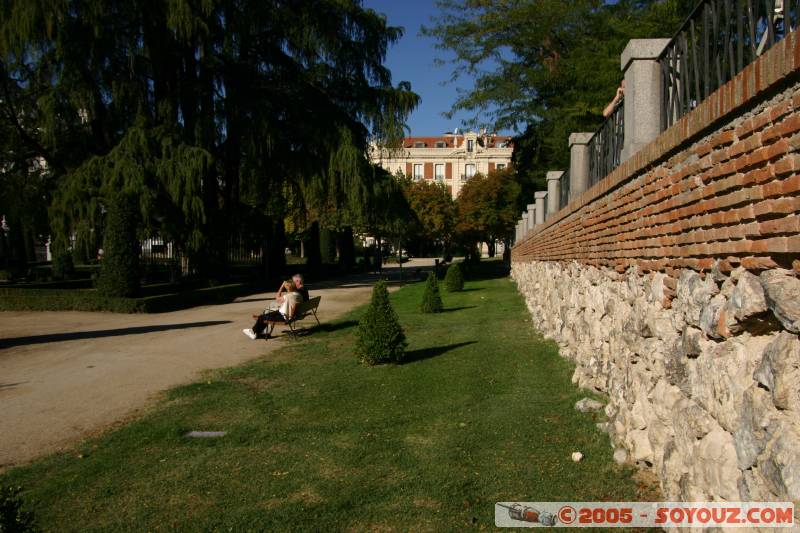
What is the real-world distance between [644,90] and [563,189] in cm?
770

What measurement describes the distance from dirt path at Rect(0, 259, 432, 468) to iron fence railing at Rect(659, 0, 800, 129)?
6.29m

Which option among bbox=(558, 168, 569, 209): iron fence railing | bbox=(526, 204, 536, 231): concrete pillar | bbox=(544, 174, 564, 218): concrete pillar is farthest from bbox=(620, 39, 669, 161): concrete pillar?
bbox=(526, 204, 536, 231): concrete pillar

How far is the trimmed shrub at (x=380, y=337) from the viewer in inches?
358

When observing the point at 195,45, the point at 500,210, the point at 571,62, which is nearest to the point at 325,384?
the point at 571,62

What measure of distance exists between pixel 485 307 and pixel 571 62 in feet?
31.5

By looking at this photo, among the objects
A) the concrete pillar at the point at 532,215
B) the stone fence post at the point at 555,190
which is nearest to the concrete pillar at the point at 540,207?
the concrete pillar at the point at 532,215

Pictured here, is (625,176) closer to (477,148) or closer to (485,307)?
(485,307)

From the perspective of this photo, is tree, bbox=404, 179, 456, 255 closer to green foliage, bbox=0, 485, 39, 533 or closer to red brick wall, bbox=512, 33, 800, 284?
red brick wall, bbox=512, 33, 800, 284

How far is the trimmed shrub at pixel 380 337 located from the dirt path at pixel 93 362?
2.28 metres

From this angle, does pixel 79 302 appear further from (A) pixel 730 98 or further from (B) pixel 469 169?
(B) pixel 469 169

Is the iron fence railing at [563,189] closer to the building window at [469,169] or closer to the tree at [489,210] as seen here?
the tree at [489,210]

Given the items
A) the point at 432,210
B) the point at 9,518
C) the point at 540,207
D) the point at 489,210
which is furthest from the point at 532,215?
the point at 432,210

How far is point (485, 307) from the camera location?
17047 mm

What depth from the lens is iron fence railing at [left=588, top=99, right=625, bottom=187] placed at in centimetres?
705
